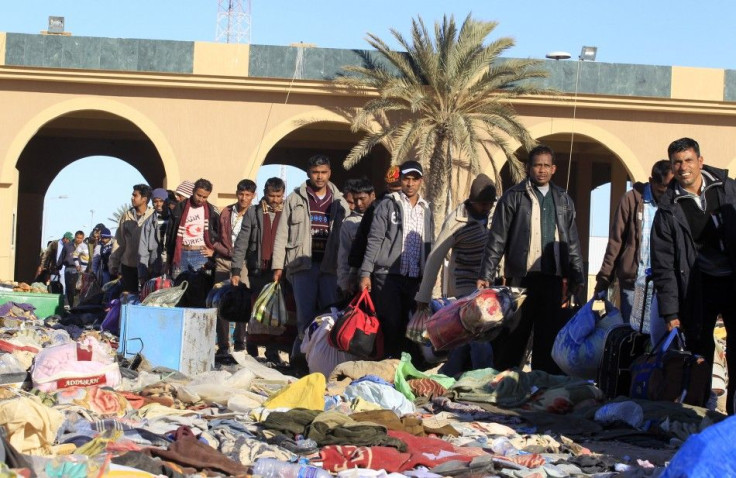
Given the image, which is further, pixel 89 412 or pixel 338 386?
pixel 338 386

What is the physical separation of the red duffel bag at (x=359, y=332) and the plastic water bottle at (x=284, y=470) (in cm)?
382

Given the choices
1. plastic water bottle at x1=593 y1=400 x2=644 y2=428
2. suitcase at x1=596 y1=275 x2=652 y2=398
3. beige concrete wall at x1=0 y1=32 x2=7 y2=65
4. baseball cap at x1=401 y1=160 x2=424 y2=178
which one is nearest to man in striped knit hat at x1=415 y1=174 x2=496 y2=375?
baseball cap at x1=401 y1=160 x2=424 y2=178

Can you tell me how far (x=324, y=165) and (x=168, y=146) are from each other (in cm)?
1098

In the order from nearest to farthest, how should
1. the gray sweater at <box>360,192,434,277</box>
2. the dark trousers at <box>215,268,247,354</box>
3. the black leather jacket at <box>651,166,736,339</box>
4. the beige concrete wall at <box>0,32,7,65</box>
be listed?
the black leather jacket at <box>651,166,736,339</box> → the gray sweater at <box>360,192,434,277</box> → the dark trousers at <box>215,268,247,354</box> → the beige concrete wall at <box>0,32,7,65</box>

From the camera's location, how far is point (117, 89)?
21406mm

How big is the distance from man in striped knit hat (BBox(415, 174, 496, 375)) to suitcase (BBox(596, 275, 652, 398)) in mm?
1636

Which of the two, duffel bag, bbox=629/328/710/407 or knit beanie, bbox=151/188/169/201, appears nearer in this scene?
duffel bag, bbox=629/328/710/407

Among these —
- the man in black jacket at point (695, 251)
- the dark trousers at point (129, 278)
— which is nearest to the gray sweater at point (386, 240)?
the man in black jacket at point (695, 251)

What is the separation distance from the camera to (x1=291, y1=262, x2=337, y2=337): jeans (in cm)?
1077

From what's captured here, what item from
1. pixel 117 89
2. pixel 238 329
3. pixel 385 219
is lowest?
pixel 238 329

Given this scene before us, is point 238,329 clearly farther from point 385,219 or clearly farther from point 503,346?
point 503,346

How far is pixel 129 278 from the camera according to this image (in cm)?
1590

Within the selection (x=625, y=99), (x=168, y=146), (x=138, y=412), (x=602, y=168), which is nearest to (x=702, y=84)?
(x=625, y=99)

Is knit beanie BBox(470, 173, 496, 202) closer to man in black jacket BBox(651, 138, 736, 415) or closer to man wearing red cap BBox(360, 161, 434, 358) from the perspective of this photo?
man wearing red cap BBox(360, 161, 434, 358)
